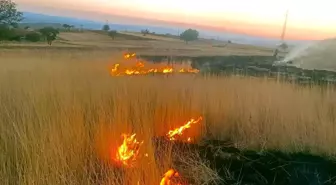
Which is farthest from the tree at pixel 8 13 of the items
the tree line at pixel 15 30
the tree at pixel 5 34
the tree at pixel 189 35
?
the tree at pixel 189 35

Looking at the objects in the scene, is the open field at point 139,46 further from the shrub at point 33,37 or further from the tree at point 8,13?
the tree at point 8,13

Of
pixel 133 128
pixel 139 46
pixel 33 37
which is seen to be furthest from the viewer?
pixel 33 37

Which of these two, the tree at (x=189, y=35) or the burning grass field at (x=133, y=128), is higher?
the tree at (x=189, y=35)

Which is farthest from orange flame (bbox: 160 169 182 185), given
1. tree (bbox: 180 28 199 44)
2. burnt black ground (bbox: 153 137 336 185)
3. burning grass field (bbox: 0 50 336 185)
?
tree (bbox: 180 28 199 44)

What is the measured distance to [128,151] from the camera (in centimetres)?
396

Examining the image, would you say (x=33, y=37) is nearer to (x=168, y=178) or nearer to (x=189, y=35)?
(x=189, y=35)

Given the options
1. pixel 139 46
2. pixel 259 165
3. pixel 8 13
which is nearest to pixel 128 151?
pixel 259 165

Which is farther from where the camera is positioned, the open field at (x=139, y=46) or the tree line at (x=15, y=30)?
the tree line at (x=15, y=30)

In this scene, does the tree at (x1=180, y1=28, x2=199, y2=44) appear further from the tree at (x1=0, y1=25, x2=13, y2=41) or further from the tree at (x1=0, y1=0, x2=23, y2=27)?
the tree at (x1=0, y1=25, x2=13, y2=41)

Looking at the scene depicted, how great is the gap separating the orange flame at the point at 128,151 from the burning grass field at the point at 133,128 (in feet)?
0.03

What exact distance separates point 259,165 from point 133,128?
4.27ft

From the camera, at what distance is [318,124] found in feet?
20.4

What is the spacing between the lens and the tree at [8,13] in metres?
40.8

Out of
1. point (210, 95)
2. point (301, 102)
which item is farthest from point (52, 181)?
point (301, 102)
